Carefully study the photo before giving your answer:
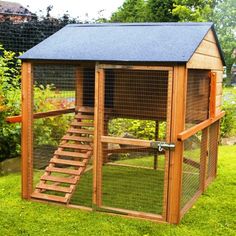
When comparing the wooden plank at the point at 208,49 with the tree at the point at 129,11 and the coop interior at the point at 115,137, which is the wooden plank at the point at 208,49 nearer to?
the coop interior at the point at 115,137

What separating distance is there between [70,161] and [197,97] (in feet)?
5.86

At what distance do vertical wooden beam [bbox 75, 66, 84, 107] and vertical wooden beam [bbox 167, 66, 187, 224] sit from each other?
6.32ft

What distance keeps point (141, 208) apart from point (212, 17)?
1550 centimetres

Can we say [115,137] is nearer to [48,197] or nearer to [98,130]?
[98,130]

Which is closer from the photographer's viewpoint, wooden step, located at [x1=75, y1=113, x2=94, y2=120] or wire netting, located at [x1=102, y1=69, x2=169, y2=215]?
wire netting, located at [x1=102, y1=69, x2=169, y2=215]

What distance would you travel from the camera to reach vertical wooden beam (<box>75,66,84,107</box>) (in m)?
5.76

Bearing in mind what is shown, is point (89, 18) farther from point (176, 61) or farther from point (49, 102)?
point (176, 61)

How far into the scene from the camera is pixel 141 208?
486 centimetres

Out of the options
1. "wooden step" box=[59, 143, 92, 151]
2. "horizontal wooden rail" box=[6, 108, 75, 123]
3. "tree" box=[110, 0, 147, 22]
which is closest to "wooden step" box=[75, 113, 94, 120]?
"horizontal wooden rail" box=[6, 108, 75, 123]

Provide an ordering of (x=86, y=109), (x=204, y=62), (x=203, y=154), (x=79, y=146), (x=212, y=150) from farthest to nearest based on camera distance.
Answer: (x=212, y=150)
(x=86, y=109)
(x=203, y=154)
(x=79, y=146)
(x=204, y=62)

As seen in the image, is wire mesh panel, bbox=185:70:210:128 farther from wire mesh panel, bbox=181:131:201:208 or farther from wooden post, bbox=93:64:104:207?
wooden post, bbox=93:64:104:207

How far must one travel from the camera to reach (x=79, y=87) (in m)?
5.93

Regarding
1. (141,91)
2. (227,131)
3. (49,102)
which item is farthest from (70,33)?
(227,131)

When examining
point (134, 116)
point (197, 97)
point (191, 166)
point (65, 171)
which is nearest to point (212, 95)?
point (197, 97)
